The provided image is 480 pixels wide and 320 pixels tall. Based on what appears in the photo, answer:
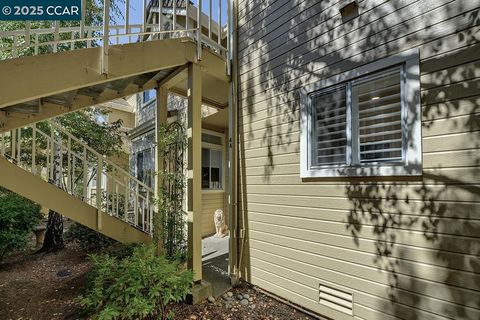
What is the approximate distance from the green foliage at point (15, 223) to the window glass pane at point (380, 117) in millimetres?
6211

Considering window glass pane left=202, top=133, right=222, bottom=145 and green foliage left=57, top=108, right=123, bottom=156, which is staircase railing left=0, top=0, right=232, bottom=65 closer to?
green foliage left=57, top=108, right=123, bottom=156

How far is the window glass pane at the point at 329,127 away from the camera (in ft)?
10.2

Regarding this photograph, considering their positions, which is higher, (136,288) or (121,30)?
(121,30)

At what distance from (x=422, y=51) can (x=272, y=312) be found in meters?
3.38

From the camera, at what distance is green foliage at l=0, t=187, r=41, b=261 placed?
5.00m

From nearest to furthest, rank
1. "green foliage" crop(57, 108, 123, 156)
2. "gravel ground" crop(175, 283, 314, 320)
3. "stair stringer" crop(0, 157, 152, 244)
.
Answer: "gravel ground" crop(175, 283, 314, 320), "stair stringer" crop(0, 157, 152, 244), "green foliage" crop(57, 108, 123, 156)

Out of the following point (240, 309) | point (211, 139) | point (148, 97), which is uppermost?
point (148, 97)

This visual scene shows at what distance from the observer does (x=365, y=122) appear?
9.50 ft

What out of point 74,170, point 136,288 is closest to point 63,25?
point 74,170

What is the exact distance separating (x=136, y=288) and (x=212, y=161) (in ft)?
15.3

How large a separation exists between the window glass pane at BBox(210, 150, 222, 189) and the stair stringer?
3042 mm

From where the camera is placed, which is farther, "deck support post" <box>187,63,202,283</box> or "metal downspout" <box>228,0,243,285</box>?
"metal downspout" <box>228,0,243,285</box>

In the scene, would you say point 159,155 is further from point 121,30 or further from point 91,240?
point 91,240

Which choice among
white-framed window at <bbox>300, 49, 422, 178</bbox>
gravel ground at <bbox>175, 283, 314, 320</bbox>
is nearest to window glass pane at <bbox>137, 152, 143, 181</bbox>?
gravel ground at <bbox>175, 283, 314, 320</bbox>
